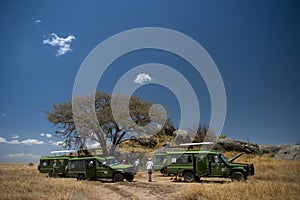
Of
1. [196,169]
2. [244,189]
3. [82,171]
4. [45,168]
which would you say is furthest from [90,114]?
[244,189]

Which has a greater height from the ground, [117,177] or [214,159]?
[214,159]

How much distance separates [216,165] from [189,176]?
7.45 ft

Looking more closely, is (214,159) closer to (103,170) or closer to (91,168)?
(103,170)

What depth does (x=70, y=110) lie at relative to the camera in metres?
35.1

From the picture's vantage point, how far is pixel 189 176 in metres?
19.7

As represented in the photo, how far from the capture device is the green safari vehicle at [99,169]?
19.8m

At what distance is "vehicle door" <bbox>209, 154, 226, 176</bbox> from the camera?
18.6 meters

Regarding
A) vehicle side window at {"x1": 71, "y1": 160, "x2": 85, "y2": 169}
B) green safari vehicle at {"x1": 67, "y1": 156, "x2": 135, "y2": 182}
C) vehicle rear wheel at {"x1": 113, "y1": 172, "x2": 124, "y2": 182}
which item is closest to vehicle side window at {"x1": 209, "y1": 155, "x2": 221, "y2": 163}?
green safari vehicle at {"x1": 67, "y1": 156, "x2": 135, "y2": 182}

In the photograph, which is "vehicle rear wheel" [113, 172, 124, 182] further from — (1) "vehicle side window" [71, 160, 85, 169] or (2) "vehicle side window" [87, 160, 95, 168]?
(1) "vehicle side window" [71, 160, 85, 169]

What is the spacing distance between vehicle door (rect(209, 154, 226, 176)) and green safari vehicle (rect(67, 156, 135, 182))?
5.91 m

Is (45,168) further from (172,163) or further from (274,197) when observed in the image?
(274,197)

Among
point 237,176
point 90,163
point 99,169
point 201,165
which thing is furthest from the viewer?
point 90,163

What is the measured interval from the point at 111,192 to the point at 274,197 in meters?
8.24

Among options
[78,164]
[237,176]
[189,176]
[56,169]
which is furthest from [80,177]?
[237,176]
